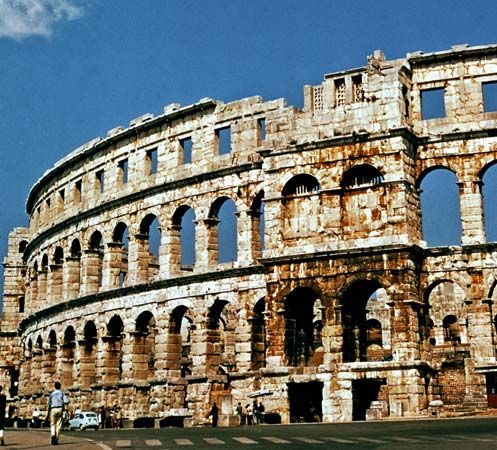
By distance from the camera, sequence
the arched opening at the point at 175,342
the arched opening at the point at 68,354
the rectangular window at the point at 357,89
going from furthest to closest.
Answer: the arched opening at the point at 68,354 < the arched opening at the point at 175,342 < the rectangular window at the point at 357,89

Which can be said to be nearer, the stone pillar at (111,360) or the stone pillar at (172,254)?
the stone pillar at (172,254)

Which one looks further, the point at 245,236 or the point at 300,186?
the point at 245,236

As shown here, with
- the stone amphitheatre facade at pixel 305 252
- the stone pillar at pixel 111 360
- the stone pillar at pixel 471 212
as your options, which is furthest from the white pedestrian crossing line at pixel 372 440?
the stone pillar at pixel 111 360

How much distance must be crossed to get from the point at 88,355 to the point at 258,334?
12032mm

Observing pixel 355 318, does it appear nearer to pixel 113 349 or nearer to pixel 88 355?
pixel 113 349

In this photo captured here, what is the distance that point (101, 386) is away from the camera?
41094mm

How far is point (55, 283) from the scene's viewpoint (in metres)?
48.9

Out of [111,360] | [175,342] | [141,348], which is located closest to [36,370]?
[111,360]

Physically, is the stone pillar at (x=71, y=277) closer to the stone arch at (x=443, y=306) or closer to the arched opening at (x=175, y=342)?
the arched opening at (x=175, y=342)

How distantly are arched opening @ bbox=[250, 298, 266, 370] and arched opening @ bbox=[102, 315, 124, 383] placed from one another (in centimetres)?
868

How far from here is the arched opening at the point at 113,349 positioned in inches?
1631

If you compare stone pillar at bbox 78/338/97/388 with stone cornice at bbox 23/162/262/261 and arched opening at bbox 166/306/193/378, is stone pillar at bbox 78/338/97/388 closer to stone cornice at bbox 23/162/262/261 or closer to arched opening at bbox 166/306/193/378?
stone cornice at bbox 23/162/262/261

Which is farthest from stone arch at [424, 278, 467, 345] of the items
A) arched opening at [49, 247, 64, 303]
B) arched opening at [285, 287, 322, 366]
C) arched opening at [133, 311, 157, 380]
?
arched opening at [49, 247, 64, 303]

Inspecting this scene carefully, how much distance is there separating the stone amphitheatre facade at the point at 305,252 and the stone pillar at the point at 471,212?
57 millimetres
